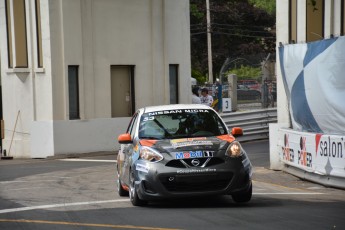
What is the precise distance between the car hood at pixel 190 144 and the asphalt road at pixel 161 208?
88 centimetres

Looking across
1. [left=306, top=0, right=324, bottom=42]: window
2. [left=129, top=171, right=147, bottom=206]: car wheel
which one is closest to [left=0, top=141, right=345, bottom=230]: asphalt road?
[left=129, top=171, right=147, bottom=206]: car wheel

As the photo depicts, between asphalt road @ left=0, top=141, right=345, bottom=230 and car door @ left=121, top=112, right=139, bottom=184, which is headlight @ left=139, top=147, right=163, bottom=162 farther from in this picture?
asphalt road @ left=0, top=141, right=345, bottom=230

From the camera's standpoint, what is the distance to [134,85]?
2711 centimetres

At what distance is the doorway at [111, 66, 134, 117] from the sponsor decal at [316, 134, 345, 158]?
1279 centimetres

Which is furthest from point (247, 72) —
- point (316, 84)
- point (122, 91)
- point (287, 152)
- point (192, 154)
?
point (192, 154)

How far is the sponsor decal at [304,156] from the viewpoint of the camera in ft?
51.5

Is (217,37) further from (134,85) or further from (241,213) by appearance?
(241,213)

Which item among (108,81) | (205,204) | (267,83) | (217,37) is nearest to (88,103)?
(108,81)

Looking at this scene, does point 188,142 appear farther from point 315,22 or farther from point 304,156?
point 315,22

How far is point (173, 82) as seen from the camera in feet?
92.7

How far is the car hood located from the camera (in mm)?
11664

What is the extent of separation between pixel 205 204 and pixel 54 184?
5.40m

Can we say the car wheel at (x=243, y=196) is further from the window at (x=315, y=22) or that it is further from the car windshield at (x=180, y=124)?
the window at (x=315, y=22)

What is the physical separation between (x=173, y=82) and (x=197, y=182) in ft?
55.4
